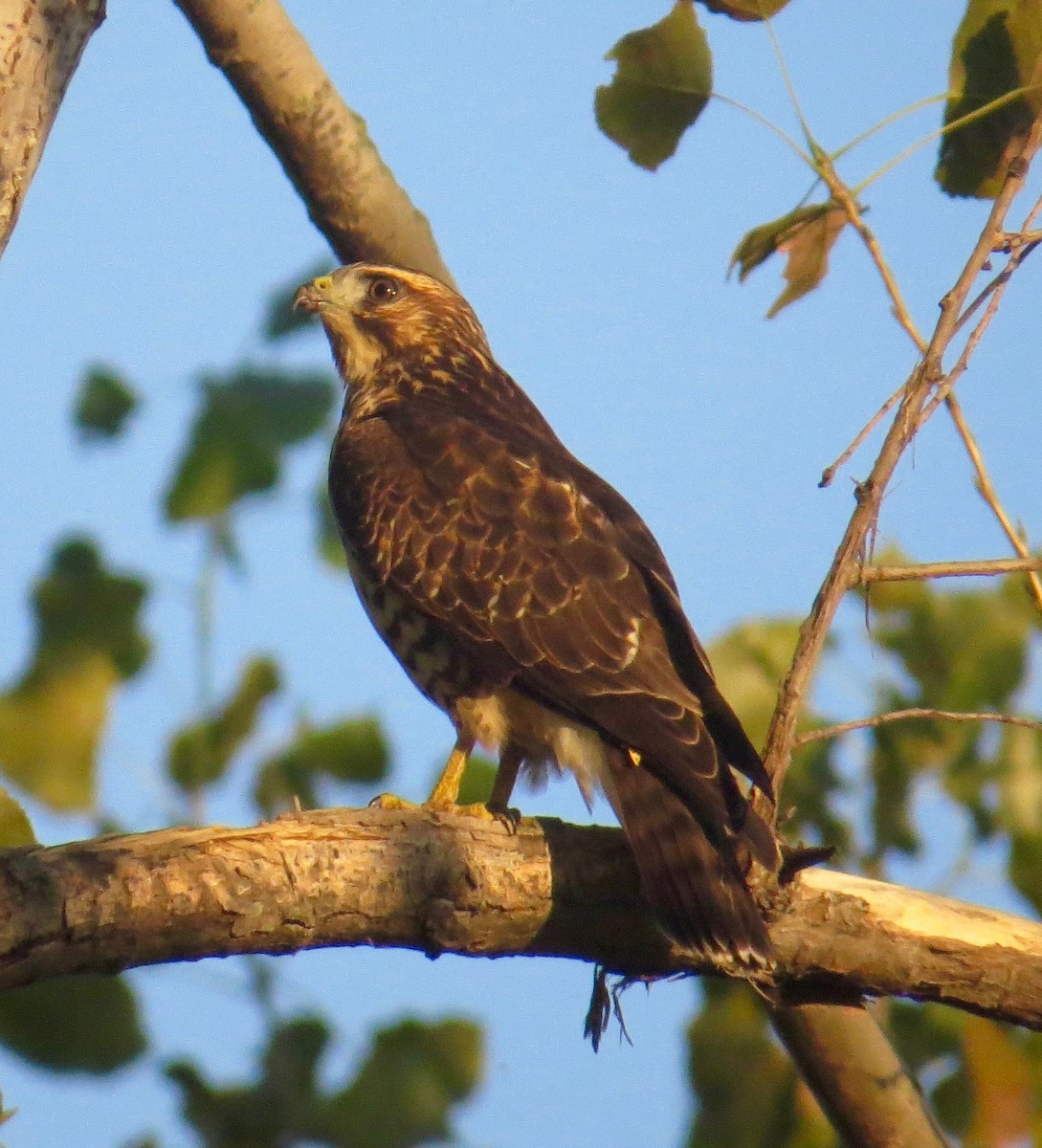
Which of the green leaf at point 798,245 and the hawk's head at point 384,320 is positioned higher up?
A: the hawk's head at point 384,320

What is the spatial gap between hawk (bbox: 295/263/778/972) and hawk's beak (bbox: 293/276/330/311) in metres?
0.42

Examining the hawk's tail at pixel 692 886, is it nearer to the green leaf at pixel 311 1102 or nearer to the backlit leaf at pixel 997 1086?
the green leaf at pixel 311 1102

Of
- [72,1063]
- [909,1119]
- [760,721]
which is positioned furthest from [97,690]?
[909,1119]

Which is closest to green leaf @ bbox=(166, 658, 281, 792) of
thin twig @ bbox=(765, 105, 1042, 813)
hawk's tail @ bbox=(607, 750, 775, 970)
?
hawk's tail @ bbox=(607, 750, 775, 970)

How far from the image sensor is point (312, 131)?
14.1ft

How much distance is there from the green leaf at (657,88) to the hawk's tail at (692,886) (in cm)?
140

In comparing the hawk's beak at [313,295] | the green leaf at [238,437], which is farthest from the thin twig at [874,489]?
the hawk's beak at [313,295]

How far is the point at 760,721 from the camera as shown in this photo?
13.8 feet

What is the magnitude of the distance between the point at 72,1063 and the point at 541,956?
981mm

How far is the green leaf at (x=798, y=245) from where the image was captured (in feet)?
11.3

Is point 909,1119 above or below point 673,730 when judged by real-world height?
below

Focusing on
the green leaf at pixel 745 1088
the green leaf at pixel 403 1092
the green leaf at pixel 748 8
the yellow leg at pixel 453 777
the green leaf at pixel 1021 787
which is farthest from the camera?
the yellow leg at pixel 453 777

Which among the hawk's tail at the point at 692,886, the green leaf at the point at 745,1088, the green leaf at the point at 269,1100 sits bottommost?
the green leaf at the point at 269,1100

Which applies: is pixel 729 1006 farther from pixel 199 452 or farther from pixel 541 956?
pixel 199 452
